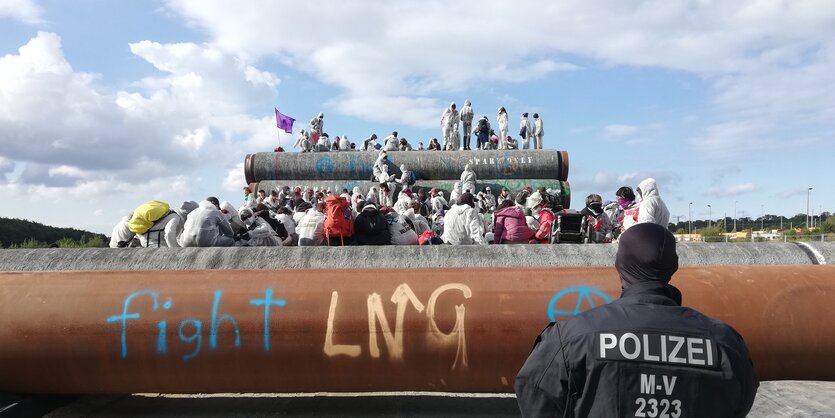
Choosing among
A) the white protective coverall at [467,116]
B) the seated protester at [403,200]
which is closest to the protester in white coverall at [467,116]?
the white protective coverall at [467,116]

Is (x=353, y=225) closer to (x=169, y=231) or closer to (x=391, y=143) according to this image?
(x=169, y=231)

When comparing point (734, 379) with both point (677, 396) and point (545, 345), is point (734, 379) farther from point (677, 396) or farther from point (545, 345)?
point (545, 345)

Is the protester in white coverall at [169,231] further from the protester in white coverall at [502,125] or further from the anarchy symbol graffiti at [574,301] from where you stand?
the protester in white coverall at [502,125]

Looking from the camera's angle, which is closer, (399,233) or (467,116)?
(399,233)

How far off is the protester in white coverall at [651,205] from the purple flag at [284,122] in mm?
15836

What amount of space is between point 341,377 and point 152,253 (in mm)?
2017

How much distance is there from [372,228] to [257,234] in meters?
1.28

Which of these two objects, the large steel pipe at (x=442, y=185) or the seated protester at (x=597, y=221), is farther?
the large steel pipe at (x=442, y=185)

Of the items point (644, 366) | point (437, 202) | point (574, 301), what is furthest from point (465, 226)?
point (437, 202)

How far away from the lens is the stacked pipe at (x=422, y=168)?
55.5 ft

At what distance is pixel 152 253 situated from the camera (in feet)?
15.5

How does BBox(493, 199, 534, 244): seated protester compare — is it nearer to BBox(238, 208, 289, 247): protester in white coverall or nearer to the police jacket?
BBox(238, 208, 289, 247): protester in white coverall

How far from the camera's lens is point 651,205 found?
5.38 metres

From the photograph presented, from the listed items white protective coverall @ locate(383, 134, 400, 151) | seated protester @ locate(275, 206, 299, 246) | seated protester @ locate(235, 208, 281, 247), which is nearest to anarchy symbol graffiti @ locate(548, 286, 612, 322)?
seated protester @ locate(235, 208, 281, 247)
